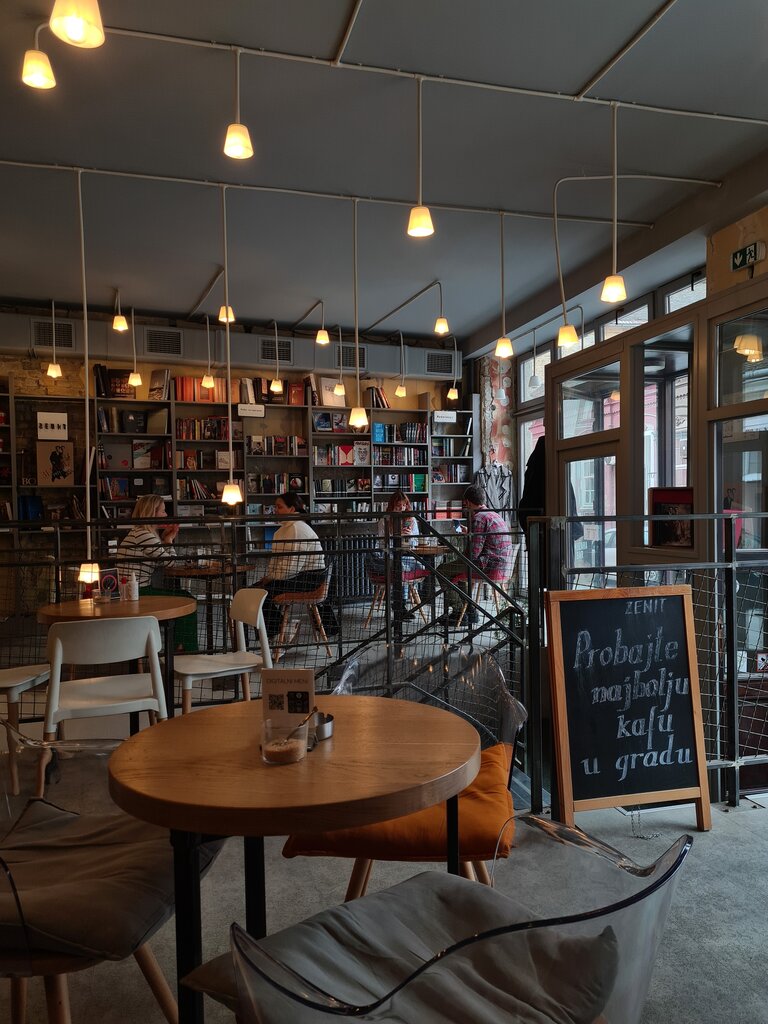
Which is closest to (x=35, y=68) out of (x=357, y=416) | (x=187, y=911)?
(x=187, y=911)

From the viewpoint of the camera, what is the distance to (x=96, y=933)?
1.22 m

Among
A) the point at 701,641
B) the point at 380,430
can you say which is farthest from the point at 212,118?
the point at 380,430

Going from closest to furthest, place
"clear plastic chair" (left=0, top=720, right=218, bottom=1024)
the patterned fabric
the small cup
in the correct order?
"clear plastic chair" (left=0, top=720, right=218, bottom=1024)
the small cup
the patterned fabric

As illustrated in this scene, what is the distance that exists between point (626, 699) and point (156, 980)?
184 cm

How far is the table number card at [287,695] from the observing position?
1.58 m

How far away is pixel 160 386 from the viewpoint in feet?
27.6

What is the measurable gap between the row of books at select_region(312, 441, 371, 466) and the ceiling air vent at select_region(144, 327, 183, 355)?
2064 mm

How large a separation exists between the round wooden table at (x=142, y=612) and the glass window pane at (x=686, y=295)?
5005mm

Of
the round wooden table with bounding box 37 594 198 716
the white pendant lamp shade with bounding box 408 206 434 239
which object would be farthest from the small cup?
the white pendant lamp shade with bounding box 408 206 434 239

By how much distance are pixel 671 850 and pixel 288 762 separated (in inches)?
30.1

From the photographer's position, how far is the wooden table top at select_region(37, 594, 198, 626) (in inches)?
134

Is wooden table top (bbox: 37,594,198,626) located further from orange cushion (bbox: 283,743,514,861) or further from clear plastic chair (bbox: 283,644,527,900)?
orange cushion (bbox: 283,743,514,861)

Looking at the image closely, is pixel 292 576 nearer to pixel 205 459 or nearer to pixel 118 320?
pixel 118 320

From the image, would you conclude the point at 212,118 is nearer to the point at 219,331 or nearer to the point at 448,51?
the point at 448,51
